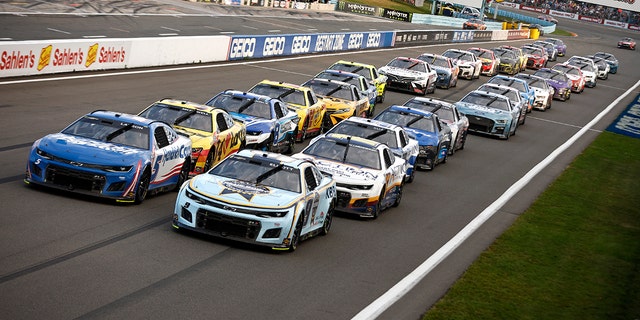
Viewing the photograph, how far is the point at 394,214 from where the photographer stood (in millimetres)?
21016

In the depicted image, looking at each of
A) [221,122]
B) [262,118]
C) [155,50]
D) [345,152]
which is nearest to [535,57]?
A: [155,50]

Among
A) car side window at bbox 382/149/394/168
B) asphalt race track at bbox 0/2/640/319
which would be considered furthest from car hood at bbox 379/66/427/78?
car side window at bbox 382/149/394/168

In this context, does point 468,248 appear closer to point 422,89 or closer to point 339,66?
point 339,66

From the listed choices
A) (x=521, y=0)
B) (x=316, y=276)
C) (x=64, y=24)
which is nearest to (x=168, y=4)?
(x=64, y=24)

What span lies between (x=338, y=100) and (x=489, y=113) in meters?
7.26

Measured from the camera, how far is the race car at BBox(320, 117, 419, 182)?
77.4 feet

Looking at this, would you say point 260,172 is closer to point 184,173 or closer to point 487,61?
point 184,173

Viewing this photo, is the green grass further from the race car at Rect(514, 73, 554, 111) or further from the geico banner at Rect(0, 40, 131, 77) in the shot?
the race car at Rect(514, 73, 554, 111)

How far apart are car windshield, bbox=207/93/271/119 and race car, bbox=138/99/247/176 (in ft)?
8.49

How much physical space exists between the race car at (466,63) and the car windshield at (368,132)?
31.8 meters

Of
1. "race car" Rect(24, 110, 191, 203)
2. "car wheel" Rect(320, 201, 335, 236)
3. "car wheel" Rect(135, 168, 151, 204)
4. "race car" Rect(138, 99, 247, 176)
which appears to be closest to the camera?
"race car" Rect(24, 110, 191, 203)

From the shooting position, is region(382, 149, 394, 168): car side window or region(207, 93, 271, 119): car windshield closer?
region(382, 149, 394, 168): car side window

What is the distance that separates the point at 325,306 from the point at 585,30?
132906mm

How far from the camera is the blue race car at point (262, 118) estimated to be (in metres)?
24.0
